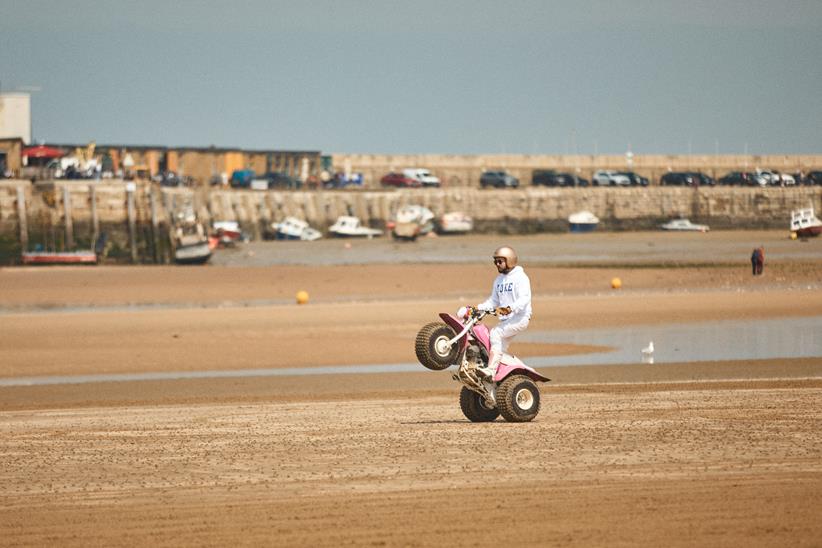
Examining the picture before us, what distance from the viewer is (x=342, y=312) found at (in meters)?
35.9

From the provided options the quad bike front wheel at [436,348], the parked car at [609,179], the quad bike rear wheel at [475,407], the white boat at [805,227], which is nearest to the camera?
the quad bike front wheel at [436,348]

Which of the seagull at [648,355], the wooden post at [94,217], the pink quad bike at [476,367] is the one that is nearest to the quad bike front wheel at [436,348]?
the pink quad bike at [476,367]

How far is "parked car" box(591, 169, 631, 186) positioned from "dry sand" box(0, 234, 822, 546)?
7744cm

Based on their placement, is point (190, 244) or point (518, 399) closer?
point (518, 399)

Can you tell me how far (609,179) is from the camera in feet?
347

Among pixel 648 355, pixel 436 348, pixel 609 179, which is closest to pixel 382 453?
pixel 436 348

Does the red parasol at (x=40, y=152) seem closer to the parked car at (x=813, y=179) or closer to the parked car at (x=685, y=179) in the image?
the parked car at (x=685, y=179)

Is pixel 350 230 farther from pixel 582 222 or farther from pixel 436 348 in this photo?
pixel 436 348

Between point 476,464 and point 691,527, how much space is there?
2959 mm

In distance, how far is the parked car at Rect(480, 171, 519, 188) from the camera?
333 feet

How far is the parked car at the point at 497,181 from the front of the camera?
102 meters

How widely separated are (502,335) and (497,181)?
8888 centimetres

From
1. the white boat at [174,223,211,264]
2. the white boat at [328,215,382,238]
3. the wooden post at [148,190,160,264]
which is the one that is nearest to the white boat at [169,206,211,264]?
the white boat at [174,223,211,264]

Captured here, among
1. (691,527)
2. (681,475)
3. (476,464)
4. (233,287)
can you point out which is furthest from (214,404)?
(233,287)
